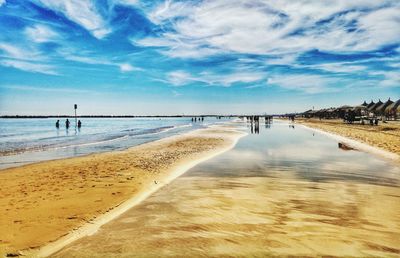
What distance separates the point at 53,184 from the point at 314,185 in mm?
9284

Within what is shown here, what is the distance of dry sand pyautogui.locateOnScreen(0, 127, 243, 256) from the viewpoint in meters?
6.44

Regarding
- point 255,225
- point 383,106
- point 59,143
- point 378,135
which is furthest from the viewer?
point 383,106

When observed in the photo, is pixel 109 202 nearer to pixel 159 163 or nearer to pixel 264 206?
pixel 264 206

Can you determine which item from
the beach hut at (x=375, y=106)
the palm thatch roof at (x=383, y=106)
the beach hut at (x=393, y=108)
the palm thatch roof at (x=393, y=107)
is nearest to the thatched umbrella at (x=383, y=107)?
the palm thatch roof at (x=383, y=106)

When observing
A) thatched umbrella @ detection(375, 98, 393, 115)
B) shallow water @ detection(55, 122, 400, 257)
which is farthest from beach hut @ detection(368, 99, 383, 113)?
shallow water @ detection(55, 122, 400, 257)

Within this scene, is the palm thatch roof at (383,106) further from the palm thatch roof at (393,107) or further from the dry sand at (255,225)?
the dry sand at (255,225)

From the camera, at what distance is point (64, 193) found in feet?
32.9

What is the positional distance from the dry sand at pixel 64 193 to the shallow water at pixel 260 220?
2.75 ft

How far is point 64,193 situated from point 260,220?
6363mm

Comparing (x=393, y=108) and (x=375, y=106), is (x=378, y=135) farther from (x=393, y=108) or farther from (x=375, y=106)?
(x=375, y=106)

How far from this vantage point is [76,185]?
11398mm

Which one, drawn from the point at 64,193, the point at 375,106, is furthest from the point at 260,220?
the point at 375,106

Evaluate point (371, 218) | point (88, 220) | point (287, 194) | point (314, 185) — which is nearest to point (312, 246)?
point (371, 218)

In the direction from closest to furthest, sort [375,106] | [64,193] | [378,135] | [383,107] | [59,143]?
[64,193]
[59,143]
[378,135]
[383,107]
[375,106]
